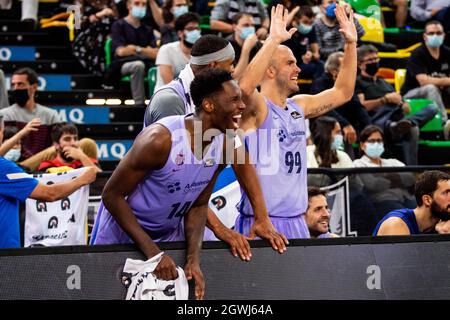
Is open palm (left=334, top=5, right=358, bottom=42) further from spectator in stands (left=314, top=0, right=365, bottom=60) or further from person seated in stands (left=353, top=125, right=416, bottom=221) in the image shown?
spectator in stands (left=314, top=0, right=365, bottom=60)

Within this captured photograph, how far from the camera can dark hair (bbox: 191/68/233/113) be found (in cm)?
548

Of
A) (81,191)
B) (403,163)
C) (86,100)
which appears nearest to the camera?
(81,191)

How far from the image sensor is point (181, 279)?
5406mm

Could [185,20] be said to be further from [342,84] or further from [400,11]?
[400,11]

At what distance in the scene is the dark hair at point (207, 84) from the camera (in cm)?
548

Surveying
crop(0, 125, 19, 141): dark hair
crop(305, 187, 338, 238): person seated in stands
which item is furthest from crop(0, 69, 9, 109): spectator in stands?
crop(305, 187, 338, 238): person seated in stands

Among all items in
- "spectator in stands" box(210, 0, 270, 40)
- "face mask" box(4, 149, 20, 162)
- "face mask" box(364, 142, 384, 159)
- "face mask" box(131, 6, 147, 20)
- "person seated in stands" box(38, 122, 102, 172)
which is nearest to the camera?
"person seated in stands" box(38, 122, 102, 172)

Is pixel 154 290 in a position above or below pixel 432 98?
below

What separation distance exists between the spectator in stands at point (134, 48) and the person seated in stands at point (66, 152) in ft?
8.17

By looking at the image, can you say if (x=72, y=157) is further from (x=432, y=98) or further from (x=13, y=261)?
(x=432, y=98)

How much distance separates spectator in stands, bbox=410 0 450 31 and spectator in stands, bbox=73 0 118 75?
15.0 feet

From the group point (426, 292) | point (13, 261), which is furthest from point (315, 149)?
point (13, 261)

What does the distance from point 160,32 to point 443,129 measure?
3.62 meters

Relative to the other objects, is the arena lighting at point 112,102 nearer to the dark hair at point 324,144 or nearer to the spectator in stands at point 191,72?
the dark hair at point 324,144
